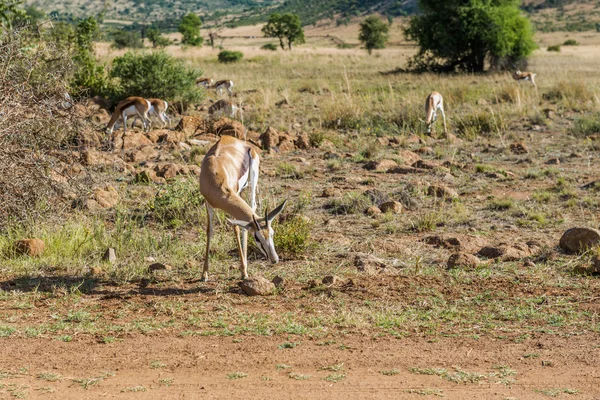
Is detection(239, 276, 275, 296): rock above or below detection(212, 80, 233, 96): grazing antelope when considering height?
below

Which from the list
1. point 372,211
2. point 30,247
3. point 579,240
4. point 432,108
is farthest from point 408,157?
point 30,247

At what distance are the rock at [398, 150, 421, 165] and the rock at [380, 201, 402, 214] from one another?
3076 millimetres

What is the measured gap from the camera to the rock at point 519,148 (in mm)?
13362

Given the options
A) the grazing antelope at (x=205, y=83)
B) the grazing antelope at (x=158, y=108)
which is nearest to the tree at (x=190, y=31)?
the grazing antelope at (x=205, y=83)

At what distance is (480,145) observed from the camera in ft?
46.7

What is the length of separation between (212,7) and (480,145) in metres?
168

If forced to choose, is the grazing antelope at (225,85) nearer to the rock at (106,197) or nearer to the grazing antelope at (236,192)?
the rock at (106,197)

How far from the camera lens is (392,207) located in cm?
941

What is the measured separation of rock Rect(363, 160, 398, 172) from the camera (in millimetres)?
12055

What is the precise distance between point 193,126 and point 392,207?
6703 millimetres

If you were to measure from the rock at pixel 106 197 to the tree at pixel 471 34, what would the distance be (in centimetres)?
2183

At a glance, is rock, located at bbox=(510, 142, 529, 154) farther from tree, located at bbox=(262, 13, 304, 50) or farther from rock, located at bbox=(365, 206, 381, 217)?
tree, located at bbox=(262, 13, 304, 50)

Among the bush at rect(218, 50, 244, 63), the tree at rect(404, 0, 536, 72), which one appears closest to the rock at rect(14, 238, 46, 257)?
the tree at rect(404, 0, 536, 72)

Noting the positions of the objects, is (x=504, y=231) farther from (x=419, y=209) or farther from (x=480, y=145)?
(x=480, y=145)
